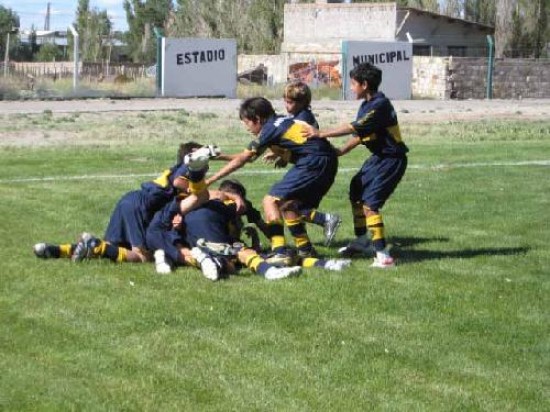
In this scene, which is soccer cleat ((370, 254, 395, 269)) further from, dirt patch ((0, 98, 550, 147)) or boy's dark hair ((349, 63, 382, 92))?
dirt patch ((0, 98, 550, 147))

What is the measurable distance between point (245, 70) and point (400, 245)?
4309 centimetres

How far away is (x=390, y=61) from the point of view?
1628 inches

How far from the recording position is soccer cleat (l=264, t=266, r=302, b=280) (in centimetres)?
794

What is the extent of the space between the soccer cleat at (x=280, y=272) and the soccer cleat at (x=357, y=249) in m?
1.29

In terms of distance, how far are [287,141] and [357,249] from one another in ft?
4.23

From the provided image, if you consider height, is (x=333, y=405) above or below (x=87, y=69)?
below

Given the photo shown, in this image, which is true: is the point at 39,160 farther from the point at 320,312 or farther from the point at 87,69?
the point at 87,69

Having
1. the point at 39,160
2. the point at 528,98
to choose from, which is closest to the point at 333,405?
the point at 39,160

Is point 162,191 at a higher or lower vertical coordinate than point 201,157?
lower

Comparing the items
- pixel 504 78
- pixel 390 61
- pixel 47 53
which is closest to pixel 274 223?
pixel 390 61

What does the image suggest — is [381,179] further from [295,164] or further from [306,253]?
[306,253]

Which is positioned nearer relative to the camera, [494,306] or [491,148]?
[494,306]

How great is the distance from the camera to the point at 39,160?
1616 cm

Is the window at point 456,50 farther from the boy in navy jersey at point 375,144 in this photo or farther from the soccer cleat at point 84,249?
the soccer cleat at point 84,249
